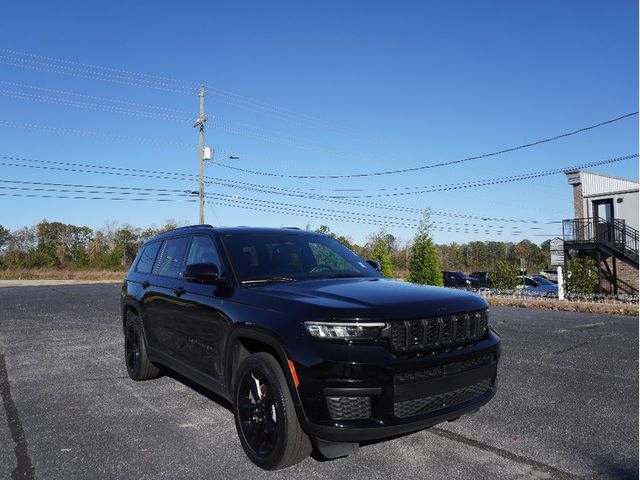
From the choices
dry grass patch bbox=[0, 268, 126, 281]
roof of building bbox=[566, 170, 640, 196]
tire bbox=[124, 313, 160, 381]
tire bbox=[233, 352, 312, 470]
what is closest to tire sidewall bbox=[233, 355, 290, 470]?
tire bbox=[233, 352, 312, 470]

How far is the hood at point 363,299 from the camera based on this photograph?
309 centimetres

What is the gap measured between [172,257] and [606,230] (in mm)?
25745

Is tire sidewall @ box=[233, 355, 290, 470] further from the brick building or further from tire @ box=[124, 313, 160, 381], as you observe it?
the brick building

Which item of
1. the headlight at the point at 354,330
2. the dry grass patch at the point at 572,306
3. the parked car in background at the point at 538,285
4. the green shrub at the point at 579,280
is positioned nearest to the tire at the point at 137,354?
the headlight at the point at 354,330

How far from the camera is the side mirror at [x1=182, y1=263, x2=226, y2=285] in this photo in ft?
12.7

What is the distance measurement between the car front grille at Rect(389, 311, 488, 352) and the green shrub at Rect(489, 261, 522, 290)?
20.7 m

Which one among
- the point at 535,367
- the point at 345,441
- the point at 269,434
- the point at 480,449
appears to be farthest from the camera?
the point at 535,367

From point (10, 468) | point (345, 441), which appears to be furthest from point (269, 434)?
point (10, 468)

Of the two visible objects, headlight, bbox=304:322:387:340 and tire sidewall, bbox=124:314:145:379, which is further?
tire sidewall, bbox=124:314:145:379

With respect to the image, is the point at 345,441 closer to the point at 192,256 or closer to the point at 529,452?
the point at 529,452

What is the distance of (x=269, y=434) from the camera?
11.1ft

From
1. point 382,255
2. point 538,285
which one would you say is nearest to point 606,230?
point 538,285

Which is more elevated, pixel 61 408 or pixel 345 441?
pixel 345 441

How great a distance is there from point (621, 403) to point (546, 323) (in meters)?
6.52
